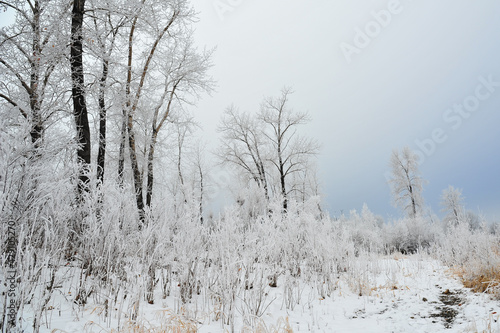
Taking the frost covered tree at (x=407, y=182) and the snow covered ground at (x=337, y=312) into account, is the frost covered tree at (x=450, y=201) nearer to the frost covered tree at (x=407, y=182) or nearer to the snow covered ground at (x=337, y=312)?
the frost covered tree at (x=407, y=182)

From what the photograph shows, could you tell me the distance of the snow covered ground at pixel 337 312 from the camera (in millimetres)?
2902

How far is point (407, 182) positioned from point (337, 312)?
78.0 feet

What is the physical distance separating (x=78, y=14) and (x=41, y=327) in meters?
7.08

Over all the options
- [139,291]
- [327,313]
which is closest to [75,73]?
[139,291]

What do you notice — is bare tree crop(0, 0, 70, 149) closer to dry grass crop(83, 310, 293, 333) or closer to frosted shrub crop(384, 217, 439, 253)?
dry grass crop(83, 310, 293, 333)

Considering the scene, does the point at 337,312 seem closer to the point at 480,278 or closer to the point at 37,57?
the point at 480,278

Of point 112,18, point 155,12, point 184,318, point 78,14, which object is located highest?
point 112,18

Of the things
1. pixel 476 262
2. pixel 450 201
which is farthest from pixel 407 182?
pixel 476 262

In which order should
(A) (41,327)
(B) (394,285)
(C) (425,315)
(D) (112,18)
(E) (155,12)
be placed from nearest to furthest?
(A) (41,327) → (C) (425,315) → (B) (394,285) → (E) (155,12) → (D) (112,18)

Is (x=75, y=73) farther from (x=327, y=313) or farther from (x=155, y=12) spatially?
(x=327, y=313)

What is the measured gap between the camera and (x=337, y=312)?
13.8 ft

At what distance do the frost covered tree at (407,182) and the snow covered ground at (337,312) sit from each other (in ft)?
67.5

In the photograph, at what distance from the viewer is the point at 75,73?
6.28 metres

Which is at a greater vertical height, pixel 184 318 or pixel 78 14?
pixel 78 14
